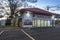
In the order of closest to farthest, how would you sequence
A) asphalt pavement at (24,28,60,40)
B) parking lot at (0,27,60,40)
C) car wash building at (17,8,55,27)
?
asphalt pavement at (24,28,60,40), parking lot at (0,27,60,40), car wash building at (17,8,55,27)

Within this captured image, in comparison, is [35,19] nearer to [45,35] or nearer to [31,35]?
[31,35]

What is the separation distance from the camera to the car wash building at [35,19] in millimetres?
41312

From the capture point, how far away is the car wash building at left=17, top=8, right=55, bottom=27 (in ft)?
136

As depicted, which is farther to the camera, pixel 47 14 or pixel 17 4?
pixel 17 4

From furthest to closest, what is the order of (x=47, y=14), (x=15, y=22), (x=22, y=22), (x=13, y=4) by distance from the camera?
(x=13, y=4) < (x=15, y=22) < (x=47, y=14) < (x=22, y=22)

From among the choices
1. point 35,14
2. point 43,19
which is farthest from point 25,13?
point 43,19

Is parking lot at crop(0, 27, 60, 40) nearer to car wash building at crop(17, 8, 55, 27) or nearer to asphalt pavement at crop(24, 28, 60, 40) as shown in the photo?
asphalt pavement at crop(24, 28, 60, 40)

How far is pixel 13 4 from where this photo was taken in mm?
56031

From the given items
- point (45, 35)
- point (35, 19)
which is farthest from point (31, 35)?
point (35, 19)

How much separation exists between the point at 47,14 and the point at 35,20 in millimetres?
4400

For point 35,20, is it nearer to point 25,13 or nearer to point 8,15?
point 25,13

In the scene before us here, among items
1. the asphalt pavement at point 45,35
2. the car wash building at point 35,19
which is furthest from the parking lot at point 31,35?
the car wash building at point 35,19

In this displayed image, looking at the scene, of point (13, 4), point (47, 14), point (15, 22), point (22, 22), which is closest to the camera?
point (22, 22)

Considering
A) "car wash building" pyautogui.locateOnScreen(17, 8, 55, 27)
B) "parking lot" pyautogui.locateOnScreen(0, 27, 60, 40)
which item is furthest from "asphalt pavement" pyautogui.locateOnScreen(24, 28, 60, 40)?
"car wash building" pyautogui.locateOnScreen(17, 8, 55, 27)
